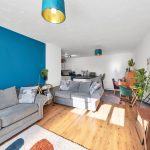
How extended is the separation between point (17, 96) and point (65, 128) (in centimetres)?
154

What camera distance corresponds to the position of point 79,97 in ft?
10.9

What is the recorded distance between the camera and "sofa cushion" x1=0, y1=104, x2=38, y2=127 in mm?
1893

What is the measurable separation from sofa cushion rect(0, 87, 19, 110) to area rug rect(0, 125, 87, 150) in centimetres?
76

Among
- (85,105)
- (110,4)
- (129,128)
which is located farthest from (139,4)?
(85,105)

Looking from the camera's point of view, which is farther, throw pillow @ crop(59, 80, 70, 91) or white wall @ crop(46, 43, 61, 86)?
white wall @ crop(46, 43, 61, 86)

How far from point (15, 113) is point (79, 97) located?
73.4 inches

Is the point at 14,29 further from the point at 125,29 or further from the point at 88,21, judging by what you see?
the point at 125,29

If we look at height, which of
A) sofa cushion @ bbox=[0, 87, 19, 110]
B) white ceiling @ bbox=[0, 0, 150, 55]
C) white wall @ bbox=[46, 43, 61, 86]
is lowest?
sofa cushion @ bbox=[0, 87, 19, 110]

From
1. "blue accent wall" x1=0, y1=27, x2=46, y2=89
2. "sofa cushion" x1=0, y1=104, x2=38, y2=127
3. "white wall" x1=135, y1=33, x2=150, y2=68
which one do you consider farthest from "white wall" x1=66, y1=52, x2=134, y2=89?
"sofa cushion" x1=0, y1=104, x2=38, y2=127

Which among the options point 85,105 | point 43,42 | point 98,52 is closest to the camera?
point 85,105

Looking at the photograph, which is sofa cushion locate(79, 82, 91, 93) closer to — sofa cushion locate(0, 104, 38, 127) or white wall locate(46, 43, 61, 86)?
white wall locate(46, 43, 61, 86)

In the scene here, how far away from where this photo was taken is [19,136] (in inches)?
79.2

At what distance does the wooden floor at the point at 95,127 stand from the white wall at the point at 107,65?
3.70 m

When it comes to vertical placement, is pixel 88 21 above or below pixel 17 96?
above
